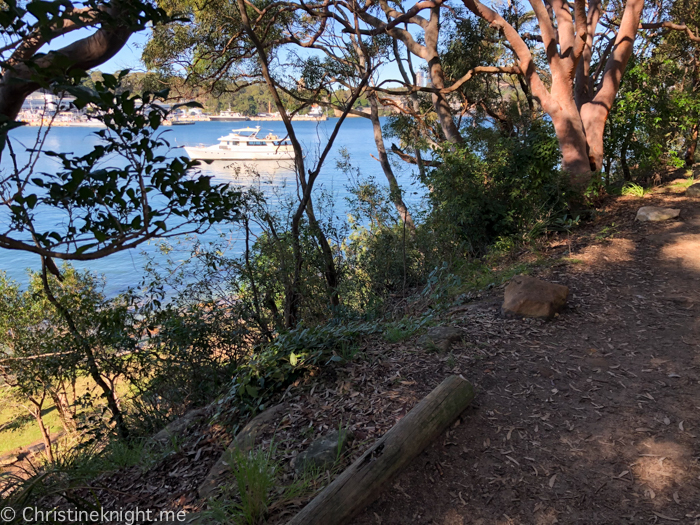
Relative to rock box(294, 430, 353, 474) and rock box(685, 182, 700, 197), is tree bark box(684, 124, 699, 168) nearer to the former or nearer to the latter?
rock box(685, 182, 700, 197)

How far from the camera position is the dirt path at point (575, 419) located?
2393mm

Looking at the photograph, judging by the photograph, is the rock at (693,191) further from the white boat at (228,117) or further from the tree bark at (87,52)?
the white boat at (228,117)

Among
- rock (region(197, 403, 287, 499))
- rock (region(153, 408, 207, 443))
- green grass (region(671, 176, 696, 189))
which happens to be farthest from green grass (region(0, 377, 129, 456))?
green grass (region(671, 176, 696, 189))

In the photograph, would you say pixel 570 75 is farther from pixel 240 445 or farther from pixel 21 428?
pixel 21 428

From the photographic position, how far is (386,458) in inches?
97.6

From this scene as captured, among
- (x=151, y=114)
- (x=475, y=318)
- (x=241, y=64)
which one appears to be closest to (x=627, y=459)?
(x=475, y=318)

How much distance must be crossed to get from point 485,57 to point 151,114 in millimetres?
13652

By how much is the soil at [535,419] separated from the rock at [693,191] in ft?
11.4

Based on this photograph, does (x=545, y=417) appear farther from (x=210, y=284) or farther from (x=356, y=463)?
(x=210, y=284)

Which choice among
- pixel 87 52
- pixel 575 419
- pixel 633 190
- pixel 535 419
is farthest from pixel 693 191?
pixel 87 52

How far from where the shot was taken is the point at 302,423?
3.24 metres

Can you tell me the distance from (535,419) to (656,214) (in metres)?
5.37

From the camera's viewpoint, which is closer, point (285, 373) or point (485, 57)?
point (285, 373)

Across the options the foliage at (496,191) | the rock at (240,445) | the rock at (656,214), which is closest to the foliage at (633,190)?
the rock at (656,214)
